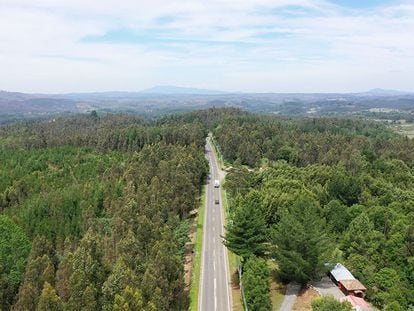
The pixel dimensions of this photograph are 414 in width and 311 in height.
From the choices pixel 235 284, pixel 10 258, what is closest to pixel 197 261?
pixel 235 284

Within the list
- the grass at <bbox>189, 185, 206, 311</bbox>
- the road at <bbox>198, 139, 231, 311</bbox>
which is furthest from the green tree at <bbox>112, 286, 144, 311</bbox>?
the road at <bbox>198, 139, 231, 311</bbox>

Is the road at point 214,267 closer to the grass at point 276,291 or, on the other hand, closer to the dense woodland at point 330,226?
the dense woodland at point 330,226

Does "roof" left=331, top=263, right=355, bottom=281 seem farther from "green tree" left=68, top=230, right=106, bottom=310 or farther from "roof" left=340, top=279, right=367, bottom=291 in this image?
"green tree" left=68, top=230, right=106, bottom=310

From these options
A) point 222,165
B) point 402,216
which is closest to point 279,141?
point 222,165

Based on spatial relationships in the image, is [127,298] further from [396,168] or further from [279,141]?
[279,141]

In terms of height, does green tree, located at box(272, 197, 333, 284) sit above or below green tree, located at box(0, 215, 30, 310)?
above

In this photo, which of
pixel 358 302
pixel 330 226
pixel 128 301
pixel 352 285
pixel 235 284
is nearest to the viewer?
pixel 128 301

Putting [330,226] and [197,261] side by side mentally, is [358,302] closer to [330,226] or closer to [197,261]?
[330,226]

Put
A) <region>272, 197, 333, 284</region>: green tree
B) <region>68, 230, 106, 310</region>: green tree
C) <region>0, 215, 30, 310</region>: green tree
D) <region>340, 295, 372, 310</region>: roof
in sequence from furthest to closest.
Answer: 1. <region>0, 215, 30, 310</region>: green tree
2. <region>272, 197, 333, 284</region>: green tree
3. <region>340, 295, 372, 310</region>: roof
4. <region>68, 230, 106, 310</region>: green tree
